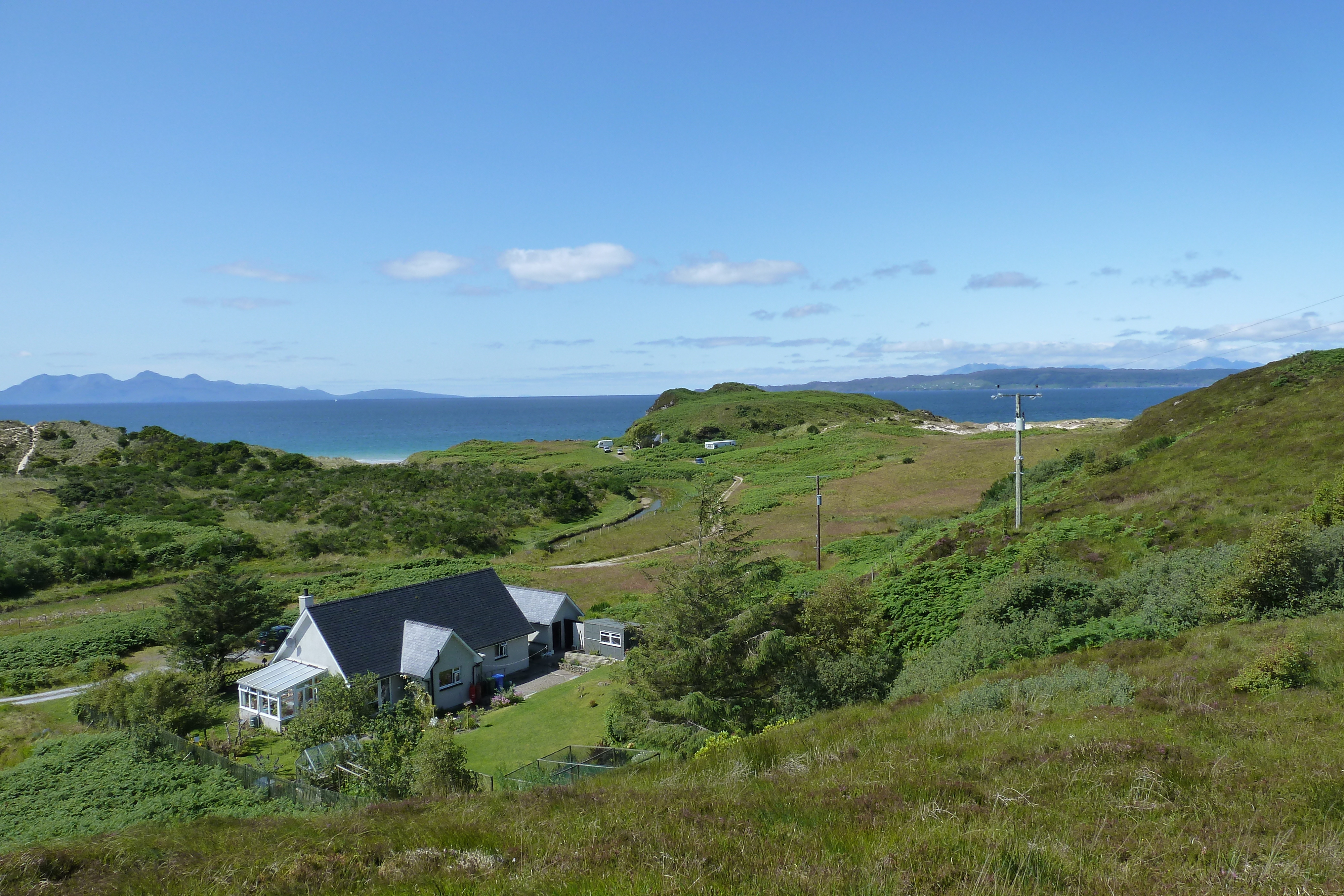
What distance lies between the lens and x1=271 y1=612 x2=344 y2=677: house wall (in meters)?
26.9

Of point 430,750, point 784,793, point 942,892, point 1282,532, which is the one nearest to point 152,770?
point 430,750

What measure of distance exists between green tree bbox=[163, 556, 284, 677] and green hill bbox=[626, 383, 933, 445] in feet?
Answer: 351

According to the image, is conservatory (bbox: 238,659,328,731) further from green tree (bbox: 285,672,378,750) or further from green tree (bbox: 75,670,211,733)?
green tree (bbox: 285,672,378,750)

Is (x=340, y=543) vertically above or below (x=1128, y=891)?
below

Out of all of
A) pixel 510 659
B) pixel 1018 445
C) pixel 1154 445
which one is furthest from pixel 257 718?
pixel 1154 445

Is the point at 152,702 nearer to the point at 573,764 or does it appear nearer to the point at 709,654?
the point at 573,764

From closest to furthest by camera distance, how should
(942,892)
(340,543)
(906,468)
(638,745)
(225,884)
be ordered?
(942,892) → (225,884) → (638,745) → (340,543) → (906,468)

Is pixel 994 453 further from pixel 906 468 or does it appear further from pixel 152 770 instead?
pixel 152 770

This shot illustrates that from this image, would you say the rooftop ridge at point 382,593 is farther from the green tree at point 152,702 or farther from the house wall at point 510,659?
the green tree at point 152,702

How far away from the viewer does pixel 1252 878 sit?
15.3 ft

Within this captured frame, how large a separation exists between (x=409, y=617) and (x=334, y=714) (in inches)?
412

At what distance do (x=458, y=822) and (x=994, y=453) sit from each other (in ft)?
279

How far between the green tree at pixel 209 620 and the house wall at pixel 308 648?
176 inches

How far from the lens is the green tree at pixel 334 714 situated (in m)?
19.0
